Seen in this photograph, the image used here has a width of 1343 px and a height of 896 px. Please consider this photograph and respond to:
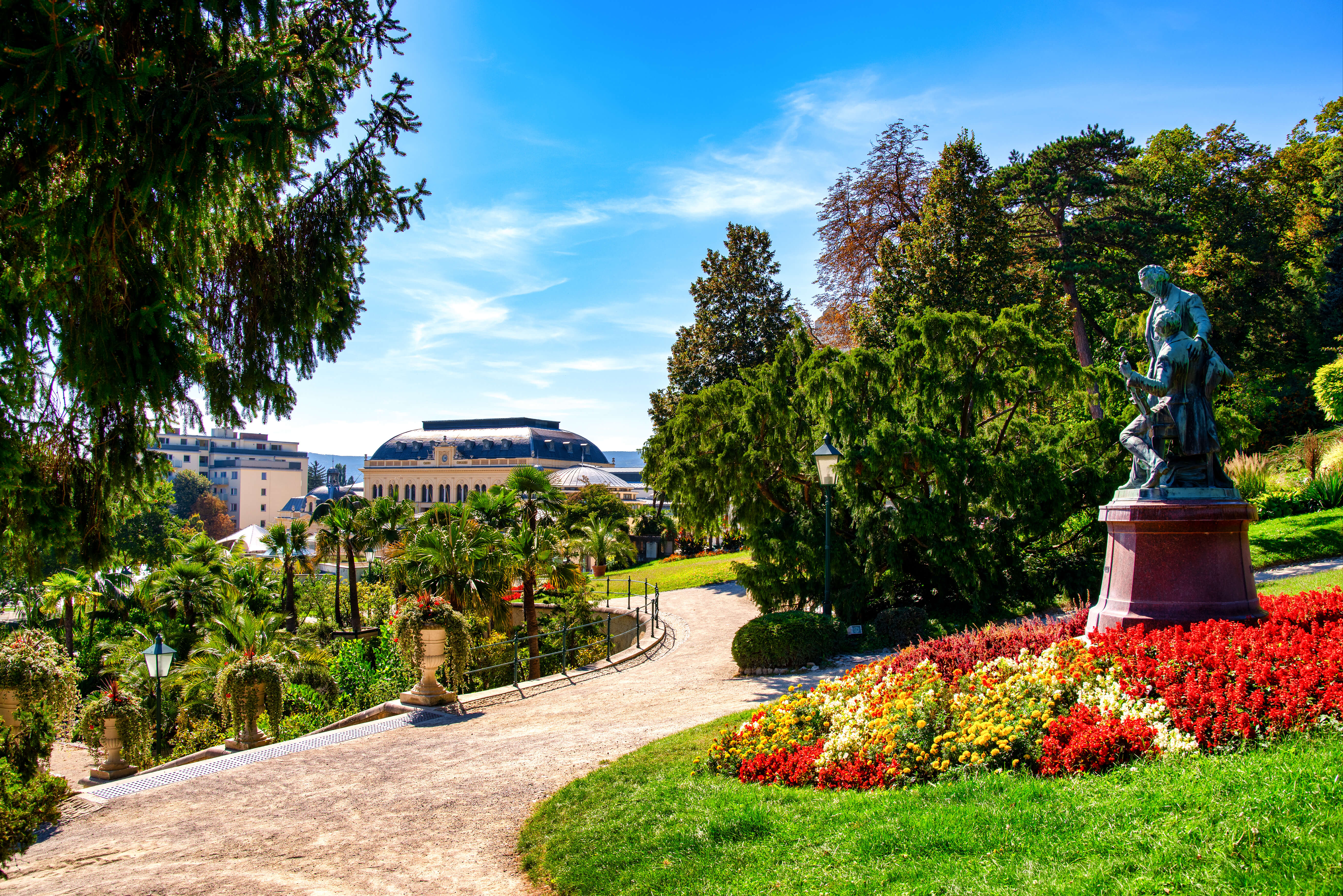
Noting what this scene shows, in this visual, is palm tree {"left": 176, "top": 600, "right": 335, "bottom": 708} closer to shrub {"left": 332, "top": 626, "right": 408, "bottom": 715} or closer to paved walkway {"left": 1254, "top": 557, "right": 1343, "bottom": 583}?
shrub {"left": 332, "top": 626, "right": 408, "bottom": 715}

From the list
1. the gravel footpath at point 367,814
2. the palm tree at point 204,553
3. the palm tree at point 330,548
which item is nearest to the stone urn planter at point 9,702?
the gravel footpath at point 367,814

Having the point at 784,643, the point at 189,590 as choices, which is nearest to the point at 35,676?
the point at 784,643

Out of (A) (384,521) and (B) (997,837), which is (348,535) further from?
(B) (997,837)

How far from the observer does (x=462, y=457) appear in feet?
299

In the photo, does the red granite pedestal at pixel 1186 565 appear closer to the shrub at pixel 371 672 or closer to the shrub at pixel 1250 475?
the shrub at pixel 371 672

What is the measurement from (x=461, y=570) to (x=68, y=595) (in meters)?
22.9

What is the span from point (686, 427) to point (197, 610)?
19.2 m

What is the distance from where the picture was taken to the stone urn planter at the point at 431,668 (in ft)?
39.0

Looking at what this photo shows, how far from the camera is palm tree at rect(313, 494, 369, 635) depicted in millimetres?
29672

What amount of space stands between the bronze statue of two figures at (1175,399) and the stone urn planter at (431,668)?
944 cm

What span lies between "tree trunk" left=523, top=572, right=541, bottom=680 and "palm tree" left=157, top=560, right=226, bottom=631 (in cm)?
1345

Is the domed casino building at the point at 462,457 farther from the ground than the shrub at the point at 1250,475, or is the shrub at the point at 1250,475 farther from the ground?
the domed casino building at the point at 462,457

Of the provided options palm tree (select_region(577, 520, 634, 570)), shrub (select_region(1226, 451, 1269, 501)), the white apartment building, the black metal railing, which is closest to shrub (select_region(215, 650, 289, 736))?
the black metal railing

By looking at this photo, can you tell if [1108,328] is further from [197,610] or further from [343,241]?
[197,610]
